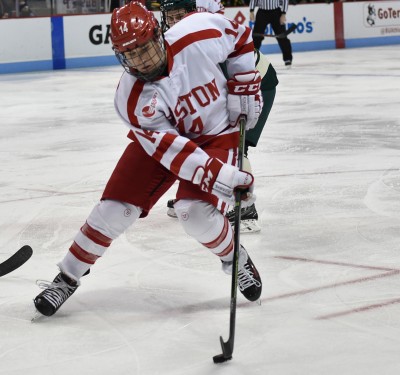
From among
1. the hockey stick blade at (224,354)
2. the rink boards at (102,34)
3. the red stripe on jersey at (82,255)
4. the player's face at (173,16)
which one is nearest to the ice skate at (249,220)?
the player's face at (173,16)

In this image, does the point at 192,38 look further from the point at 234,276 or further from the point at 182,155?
the point at 234,276

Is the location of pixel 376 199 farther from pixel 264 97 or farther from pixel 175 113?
pixel 175 113

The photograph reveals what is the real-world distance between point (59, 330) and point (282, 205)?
162 centimetres

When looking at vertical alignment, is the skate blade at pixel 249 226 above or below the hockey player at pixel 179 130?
below

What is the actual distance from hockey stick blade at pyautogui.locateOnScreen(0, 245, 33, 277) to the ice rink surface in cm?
5

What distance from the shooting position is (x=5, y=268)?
9.70 feet

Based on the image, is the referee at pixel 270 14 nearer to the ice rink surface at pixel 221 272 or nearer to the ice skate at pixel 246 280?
the ice rink surface at pixel 221 272

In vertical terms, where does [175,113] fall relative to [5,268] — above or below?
above

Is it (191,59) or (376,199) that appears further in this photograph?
(376,199)

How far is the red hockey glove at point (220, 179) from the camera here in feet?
8.05

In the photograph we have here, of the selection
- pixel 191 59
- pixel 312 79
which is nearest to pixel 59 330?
pixel 191 59

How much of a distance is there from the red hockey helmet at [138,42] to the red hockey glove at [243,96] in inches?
10.8

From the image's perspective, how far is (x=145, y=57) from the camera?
2.48 m

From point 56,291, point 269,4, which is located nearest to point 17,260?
point 56,291
